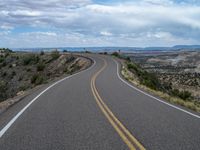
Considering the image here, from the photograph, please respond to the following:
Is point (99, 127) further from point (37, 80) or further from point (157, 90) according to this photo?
point (37, 80)

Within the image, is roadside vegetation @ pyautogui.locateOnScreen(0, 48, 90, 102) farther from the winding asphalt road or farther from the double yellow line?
the double yellow line

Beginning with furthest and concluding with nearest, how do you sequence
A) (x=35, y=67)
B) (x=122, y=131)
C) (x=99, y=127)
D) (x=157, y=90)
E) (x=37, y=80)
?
(x=35, y=67) → (x=37, y=80) → (x=157, y=90) → (x=99, y=127) → (x=122, y=131)

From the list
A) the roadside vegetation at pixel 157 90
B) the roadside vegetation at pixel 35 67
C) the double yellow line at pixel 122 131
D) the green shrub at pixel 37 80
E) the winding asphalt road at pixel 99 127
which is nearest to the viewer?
the double yellow line at pixel 122 131

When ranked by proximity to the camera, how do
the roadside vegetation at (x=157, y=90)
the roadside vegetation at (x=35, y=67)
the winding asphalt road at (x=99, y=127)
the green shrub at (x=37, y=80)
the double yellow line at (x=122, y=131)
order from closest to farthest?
the double yellow line at (x=122, y=131), the winding asphalt road at (x=99, y=127), the roadside vegetation at (x=157, y=90), the green shrub at (x=37, y=80), the roadside vegetation at (x=35, y=67)

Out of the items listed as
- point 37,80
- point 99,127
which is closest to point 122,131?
point 99,127

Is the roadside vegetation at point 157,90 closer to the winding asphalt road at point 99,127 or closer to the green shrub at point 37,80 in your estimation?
the winding asphalt road at point 99,127

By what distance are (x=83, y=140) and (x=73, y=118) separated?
3248 millimetres

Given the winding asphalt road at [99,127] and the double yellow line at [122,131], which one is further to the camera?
the winding asphalt road at [99,127]

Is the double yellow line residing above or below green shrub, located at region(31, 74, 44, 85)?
above

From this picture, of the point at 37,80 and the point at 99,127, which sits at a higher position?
the point at 99,127

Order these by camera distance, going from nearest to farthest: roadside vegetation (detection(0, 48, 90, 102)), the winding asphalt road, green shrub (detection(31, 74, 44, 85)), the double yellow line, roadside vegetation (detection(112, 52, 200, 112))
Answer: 1. the double yellow line
2. the winding asphalt road
3. roadside vegetation (detection(112, 52, 200, 112))
4. green shrub (detection(31, 74, 44, 85))
5. roadside vegetation (detection(0, 48, 90, 102))

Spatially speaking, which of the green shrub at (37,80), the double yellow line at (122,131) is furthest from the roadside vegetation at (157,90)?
the green shrub at (37,80)

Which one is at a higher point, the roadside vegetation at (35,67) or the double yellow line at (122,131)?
the double yellow line at (122,131)

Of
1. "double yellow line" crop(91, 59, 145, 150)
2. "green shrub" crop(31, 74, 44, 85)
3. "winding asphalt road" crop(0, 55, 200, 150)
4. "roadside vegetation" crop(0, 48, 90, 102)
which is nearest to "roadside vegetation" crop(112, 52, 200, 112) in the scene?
"winding asphalt road" crop(0, 55, 200, 150)
